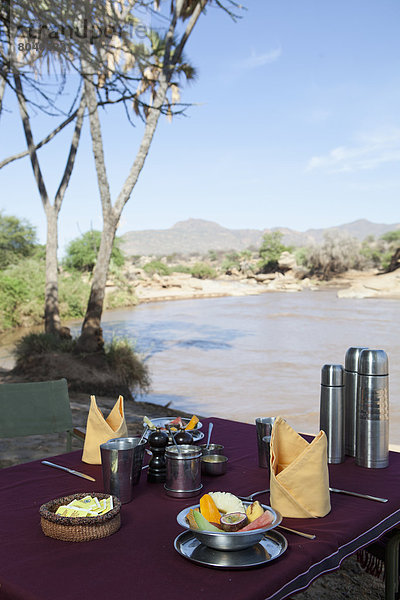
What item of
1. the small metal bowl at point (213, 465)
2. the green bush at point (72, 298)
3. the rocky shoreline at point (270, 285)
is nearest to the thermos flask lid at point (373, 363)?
the small metal bowl at point (213, 465)

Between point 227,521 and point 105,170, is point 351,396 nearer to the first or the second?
point 227,521

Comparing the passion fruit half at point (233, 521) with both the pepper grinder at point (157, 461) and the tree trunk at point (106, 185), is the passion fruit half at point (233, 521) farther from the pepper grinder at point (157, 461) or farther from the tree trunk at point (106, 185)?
the tree trunk at point (106, 185)

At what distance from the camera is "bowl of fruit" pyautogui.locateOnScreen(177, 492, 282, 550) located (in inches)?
42.5

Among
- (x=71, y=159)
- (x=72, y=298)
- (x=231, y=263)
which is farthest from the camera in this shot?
(x=231, y=263)

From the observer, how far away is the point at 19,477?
1627 millimetres

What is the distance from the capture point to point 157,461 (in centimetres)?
154

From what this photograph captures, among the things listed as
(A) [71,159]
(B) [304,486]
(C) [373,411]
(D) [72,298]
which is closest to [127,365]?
(A) [71,159]

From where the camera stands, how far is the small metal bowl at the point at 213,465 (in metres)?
1.58

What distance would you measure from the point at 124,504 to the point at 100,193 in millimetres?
6315

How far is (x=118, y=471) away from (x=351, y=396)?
0.80 m

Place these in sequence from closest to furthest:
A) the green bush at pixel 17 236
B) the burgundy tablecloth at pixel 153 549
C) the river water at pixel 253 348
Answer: the burgundy tablecloth at pixel 153 549, the river water at pixel 253 348, the green bush at pixel 17 236

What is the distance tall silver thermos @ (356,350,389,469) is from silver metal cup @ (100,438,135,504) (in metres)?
0.72

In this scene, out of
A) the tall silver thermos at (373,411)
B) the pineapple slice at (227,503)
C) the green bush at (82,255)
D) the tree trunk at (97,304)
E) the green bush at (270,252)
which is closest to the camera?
the pineapple slice at (227,503)

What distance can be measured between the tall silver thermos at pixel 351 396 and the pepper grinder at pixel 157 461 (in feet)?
1.97
